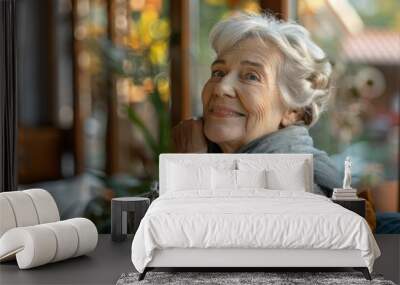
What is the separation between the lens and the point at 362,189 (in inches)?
290

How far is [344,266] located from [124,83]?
321cm

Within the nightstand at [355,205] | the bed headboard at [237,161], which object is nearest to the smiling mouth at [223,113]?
the bed headboard at [237,161]

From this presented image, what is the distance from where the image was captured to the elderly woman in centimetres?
725

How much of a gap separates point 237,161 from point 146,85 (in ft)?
4.02

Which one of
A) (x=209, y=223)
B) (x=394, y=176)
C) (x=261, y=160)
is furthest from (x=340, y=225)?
(x=394, y=176)

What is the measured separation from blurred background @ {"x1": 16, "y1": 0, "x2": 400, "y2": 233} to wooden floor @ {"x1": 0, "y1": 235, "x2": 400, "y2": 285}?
1.11 meters

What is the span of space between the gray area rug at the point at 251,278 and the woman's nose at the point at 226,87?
2.43 m

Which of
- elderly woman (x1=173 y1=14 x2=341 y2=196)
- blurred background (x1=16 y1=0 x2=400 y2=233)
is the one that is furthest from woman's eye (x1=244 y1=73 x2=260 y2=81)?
blurred background (x1=16 y1=0 x2=400 y2=233)

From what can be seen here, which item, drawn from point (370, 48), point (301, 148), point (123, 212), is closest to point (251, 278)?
point (123, 212)

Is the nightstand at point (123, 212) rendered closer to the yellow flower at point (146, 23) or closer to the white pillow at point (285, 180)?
the white pillow at point (285, 180)

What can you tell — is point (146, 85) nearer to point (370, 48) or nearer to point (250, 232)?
point (370, 48)

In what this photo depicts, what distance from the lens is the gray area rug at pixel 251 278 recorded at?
5012 mm

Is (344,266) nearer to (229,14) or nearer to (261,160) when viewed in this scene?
(261,160)

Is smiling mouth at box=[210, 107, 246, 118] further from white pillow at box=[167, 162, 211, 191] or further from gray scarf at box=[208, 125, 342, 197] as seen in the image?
white pillow at box=[167, 162, 211, 191]
